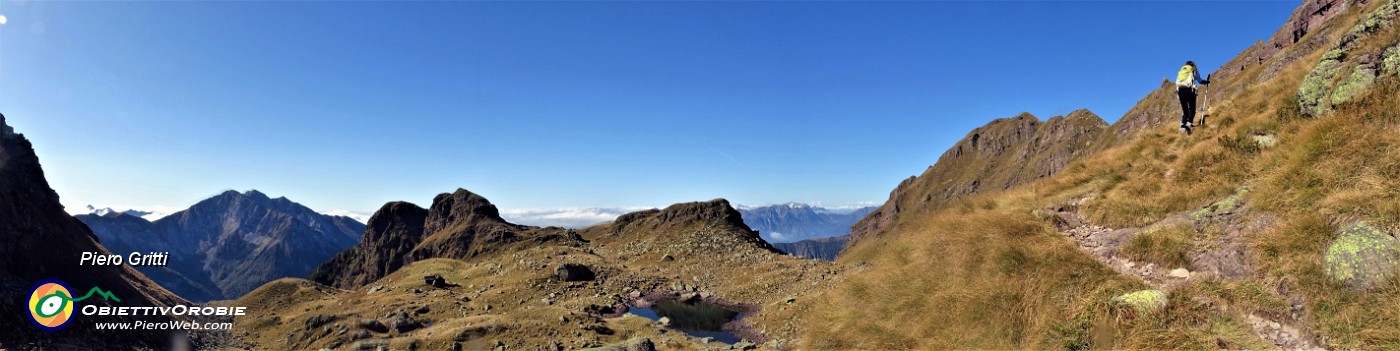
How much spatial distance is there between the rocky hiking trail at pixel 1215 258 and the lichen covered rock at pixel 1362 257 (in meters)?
0.75

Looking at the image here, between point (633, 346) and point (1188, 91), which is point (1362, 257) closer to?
point (1188, 91)

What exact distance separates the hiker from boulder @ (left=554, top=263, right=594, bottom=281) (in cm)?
5442

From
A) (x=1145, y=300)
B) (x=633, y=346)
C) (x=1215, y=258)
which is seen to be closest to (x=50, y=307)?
(x=633, y=346)

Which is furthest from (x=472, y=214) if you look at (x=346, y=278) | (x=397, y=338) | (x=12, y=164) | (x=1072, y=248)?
(x=1072, y=248)

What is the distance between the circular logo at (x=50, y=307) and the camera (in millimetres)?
32625

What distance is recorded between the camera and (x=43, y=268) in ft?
149

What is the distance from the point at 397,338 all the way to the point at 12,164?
56354 mm

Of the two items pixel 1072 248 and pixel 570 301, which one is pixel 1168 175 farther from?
pixel 570 301

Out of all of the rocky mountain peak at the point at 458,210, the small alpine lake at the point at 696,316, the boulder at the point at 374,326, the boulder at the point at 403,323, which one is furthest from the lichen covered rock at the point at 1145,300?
the rocky mountain peak at the point at 458,210

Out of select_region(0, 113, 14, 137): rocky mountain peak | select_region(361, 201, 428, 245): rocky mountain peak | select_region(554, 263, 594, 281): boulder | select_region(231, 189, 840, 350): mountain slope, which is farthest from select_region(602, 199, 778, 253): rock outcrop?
select_region(0, 113, 14, 137): rocky mountain peak

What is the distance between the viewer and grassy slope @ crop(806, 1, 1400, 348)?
27.8 ft

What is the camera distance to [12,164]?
54.2m

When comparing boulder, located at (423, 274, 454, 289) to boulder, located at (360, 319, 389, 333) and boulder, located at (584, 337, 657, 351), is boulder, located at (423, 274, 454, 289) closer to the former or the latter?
boulder, located at (360, 319, 389, 333)

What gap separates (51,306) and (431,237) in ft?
344
